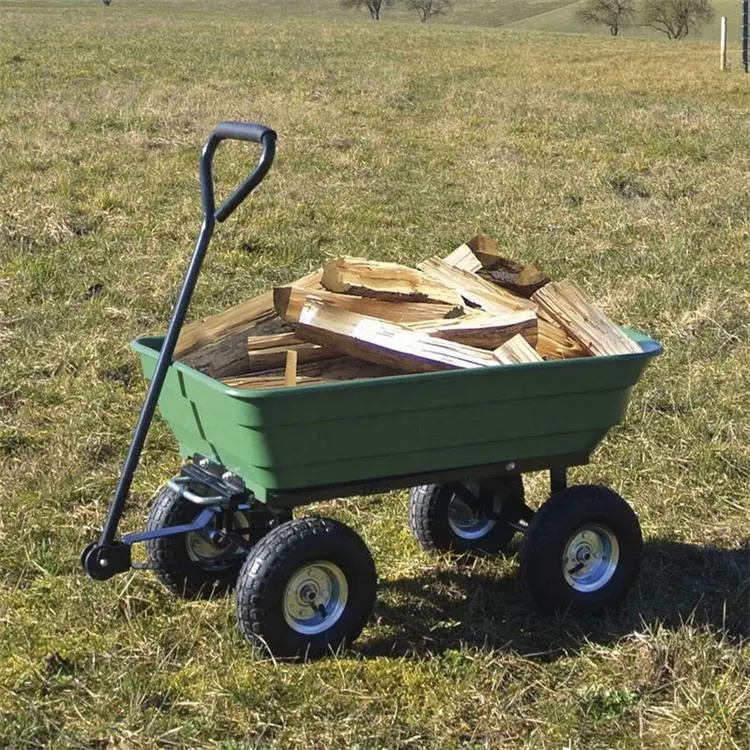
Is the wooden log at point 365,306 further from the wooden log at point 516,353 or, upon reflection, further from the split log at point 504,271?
the split log at point 504,271

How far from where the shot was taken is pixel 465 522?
15.1ft

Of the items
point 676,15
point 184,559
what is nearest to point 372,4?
point 676,15

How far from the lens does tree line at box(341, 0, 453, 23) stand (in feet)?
300

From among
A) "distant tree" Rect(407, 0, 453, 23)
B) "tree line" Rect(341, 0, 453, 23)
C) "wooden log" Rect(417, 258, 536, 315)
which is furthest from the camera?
"distant tree" Rect(407, 0, 453, 23)

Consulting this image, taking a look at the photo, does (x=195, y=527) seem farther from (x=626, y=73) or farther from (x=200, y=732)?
(x=626, y=73)

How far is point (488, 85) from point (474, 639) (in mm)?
16089

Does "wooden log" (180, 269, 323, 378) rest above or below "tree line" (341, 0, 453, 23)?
below

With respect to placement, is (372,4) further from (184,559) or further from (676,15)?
(184,559)

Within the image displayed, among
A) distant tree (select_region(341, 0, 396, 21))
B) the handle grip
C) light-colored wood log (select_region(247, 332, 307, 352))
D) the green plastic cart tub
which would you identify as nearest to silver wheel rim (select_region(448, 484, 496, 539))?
the green plastic cart tub

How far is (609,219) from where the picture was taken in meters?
9.99

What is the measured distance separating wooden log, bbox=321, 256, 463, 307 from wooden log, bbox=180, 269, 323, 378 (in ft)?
0.31

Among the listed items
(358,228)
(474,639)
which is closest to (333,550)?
(474,639)

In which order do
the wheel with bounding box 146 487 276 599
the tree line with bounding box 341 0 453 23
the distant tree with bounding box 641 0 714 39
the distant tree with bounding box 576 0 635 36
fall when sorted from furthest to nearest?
the tree line with bounding box 341 0 453 23, the distant tree with bounding box 576 0 635 36, the distant tree with bounding box 641 0 714 39, the wheel with bounding box 146 487 276 599

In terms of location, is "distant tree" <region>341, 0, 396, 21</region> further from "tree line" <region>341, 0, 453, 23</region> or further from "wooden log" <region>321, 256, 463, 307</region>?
"wooden log" <region>321, 256, 463, 307</region>
